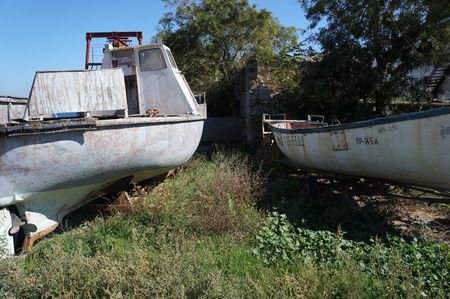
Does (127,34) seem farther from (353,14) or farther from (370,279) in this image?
(370,279)

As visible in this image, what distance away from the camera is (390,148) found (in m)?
5.25

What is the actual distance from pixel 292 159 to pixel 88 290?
4.96m

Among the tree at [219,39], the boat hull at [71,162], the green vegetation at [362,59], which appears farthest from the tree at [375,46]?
the boat hull at [71,162]

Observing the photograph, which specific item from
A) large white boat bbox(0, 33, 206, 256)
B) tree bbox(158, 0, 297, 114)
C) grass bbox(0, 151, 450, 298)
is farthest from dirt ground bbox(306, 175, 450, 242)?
tree bbox(158, 0, 297, 114)

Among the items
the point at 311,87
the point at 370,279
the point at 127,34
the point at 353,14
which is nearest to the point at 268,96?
the point at 311,87

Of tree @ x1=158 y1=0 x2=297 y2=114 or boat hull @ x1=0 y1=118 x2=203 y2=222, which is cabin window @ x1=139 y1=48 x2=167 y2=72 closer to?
boat hull @ x1=0 y1=118 x2=203 y2=222

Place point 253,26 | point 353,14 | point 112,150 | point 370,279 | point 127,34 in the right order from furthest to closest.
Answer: point 253,26 → point 353,14 → point 127,34 → point 112,150 → point 370,279

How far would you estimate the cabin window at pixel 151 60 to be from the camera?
26.2ft

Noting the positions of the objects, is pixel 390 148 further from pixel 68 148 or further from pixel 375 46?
pixel 375 46

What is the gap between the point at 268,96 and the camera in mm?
11898

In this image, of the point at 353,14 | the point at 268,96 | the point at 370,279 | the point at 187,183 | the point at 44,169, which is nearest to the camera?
the point at 370,279

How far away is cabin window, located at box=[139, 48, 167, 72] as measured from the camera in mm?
7988

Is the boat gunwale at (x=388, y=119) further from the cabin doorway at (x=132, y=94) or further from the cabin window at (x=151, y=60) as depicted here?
the cabin doorway at (x=132, y=94)

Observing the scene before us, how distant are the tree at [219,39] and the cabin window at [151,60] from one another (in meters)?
5.69
